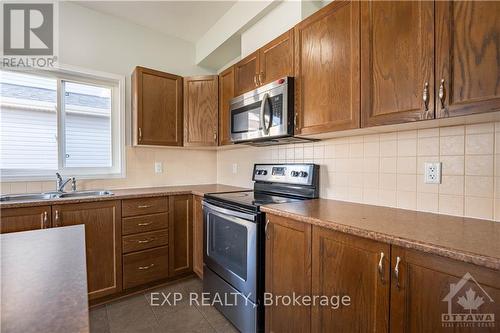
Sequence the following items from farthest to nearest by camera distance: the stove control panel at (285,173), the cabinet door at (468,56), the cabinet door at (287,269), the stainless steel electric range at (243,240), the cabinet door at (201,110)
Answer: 1. the cabinet door at (201,110)
2. the stove control panel at (285,173)
3. the stainless steel electric range at (243,240)
4. the cabinet door at (287,269)
5. the cabinet door at (468,56)

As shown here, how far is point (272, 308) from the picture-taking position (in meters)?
1.56

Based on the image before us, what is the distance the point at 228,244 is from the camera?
1.91 meters

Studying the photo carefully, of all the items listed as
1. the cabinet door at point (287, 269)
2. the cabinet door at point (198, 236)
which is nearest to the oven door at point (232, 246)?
the cabinet door at point (287, 269)

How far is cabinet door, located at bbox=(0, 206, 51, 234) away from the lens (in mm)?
1726

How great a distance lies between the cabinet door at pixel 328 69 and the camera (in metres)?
1.43

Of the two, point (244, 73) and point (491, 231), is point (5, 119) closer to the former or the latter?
point (244, 73)

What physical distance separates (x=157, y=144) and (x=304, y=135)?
1.58 metres

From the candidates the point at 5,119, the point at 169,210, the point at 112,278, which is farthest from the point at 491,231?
the point at 5,119

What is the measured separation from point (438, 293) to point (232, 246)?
4.15 feet

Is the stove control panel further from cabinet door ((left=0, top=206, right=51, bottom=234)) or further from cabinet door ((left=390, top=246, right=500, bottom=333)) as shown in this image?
cabinet door ((left=0, top=206, right=51, bottom=234))

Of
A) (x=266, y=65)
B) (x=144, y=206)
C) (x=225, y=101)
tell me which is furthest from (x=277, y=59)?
(x=144, y=206)

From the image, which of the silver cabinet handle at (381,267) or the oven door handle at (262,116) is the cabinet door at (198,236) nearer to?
the oven door handle at (262,116)

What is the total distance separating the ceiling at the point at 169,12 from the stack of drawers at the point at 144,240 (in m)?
1.86

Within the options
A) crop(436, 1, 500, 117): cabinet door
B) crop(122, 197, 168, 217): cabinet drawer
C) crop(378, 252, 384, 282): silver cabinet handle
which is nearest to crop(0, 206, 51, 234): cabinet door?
crop(122, 197, 168, 217): cabinet drawer
